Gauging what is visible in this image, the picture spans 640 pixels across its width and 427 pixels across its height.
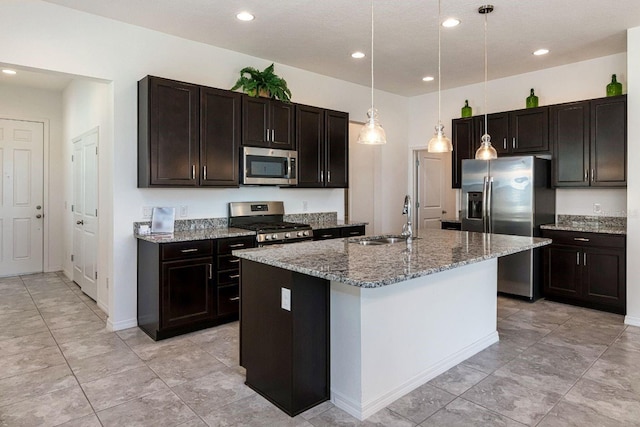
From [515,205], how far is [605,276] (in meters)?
1.17

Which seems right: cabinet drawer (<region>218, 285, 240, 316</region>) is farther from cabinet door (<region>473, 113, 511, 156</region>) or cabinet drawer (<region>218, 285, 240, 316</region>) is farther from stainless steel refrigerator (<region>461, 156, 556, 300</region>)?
cabinet door (<region>473, 113, 511, 156</region>)

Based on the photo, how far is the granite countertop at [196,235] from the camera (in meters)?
Result: 3.55

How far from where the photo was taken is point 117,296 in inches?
150

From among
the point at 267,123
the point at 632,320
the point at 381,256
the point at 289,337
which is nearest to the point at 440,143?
the point at 381,256

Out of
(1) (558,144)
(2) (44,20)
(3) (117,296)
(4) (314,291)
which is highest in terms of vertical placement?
(2) (44,20)

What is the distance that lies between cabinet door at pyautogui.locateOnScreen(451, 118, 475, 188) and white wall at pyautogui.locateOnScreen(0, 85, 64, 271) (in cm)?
609

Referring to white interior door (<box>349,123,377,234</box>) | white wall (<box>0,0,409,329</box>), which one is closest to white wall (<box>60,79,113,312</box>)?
white wall (<box>0,0,409,329</box>)

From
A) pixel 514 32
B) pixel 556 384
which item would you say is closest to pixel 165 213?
pixel 556 384

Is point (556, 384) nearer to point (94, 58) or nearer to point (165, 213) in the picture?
point (165, 213)

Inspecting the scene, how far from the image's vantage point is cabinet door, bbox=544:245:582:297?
180 inches

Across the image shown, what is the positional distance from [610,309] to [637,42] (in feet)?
8.92

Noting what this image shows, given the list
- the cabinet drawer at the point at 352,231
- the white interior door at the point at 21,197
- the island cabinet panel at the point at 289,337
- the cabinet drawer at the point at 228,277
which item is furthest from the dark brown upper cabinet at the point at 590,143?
the white interior door at the point at 21,197

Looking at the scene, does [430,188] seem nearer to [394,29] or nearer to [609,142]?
[609,142]

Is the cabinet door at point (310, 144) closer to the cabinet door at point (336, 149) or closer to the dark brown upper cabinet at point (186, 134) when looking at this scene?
the cabinet door at point (336, 149)
